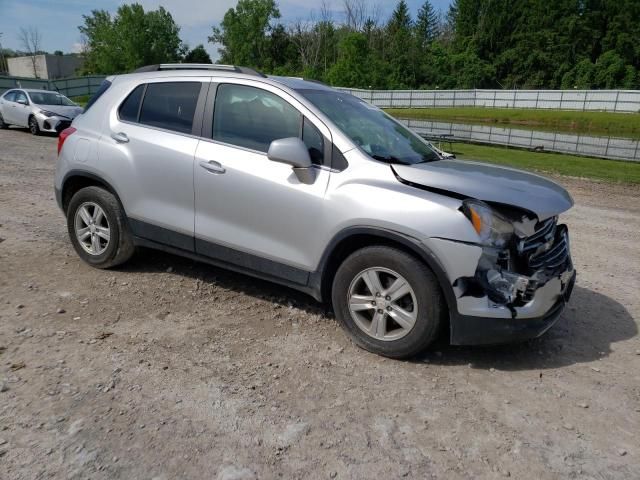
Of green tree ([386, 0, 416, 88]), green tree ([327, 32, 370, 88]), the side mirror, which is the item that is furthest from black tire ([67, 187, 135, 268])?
green tree ([386, 0, 416, 88])

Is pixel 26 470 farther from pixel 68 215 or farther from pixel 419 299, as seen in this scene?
pixel 68 215

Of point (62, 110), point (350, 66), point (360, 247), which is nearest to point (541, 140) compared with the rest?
point (62, 110)

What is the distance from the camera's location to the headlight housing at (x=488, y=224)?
3.20m

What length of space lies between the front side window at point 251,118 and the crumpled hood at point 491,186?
93 centimetres

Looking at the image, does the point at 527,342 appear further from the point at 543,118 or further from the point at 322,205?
the point at 543,118

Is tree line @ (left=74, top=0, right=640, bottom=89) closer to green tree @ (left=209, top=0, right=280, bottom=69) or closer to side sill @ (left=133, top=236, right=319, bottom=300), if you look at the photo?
green tree @ (left=209, top=0, right=280, bottom=69)

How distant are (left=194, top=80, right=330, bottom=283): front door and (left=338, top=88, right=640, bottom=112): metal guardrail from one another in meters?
38.6

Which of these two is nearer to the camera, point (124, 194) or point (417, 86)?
point (124, 194)

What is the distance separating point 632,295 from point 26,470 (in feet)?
16.8

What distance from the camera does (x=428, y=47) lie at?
76.5 metres

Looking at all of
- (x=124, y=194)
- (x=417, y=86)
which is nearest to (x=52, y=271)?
(x=124, y=194)

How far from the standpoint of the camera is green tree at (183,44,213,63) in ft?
243

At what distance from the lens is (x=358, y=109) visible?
4.43m

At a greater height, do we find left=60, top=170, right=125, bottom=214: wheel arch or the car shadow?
left=60, top=170, right=125, bottom=214: wheel arch
